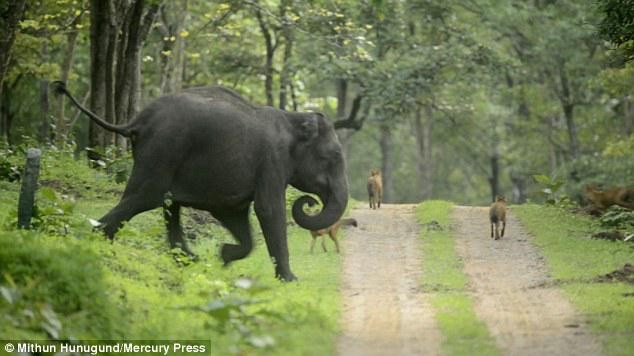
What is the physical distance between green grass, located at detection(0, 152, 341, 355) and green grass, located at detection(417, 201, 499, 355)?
3.53 feet

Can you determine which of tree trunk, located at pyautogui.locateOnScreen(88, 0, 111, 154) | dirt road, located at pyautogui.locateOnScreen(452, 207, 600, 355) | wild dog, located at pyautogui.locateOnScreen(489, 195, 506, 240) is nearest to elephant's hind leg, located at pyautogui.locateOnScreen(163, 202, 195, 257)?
dirt road, located at pyautogui.locateOnScreen(452, 207, 600, 355)

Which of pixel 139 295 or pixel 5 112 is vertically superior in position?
pixel 5 112

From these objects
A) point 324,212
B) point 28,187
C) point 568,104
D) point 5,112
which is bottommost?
point 324,212

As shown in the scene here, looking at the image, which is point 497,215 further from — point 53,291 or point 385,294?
point 53,291

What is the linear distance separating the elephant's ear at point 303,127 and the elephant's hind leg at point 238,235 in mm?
1162

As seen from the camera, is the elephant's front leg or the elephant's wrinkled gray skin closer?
the elephant's wrinkled gray skin

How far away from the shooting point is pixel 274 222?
17.2 m

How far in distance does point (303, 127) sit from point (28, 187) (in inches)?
158

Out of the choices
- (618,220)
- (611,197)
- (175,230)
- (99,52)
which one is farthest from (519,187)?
(175,230)

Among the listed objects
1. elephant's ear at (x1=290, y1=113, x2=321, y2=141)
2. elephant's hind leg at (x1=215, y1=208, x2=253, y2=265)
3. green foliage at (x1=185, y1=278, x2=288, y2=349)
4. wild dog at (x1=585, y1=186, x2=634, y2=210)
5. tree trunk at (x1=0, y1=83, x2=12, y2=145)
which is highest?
tree trunk at (x1=0, y1=83, x2=12, y2=145)

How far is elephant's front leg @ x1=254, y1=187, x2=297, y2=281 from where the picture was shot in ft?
56.0

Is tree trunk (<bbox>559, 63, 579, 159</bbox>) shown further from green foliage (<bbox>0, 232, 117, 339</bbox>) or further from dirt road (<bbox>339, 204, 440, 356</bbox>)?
green foliage (<bbox>0, 232, 117, 339</bbox>)

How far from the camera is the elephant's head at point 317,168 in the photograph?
1780 cm

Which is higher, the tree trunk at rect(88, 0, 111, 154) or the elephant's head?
the tree trunk at rect(88, 0, 111, 154)
